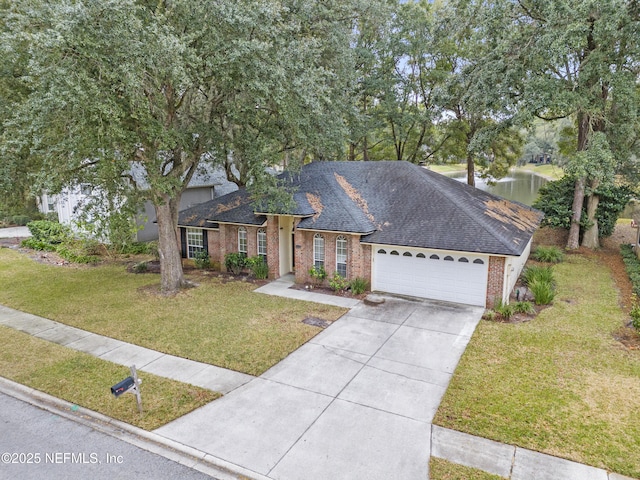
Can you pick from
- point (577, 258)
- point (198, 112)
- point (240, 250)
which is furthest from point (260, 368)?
point (577, 258)

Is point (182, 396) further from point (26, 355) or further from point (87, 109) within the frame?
point (87, 109)

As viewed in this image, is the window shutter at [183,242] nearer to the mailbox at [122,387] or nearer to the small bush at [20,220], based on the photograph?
the mailbox at [122,387]

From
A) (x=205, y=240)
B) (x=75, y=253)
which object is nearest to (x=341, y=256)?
(x=205, y=240)

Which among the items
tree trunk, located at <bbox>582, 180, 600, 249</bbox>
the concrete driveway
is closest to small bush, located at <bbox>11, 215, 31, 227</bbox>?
the concrete driveway

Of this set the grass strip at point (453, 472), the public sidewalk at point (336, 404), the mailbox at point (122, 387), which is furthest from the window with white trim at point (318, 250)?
the grass strip at point (453, 472)

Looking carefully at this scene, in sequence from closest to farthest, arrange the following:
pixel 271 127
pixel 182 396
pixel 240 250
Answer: pixel 182 396 → pixel 271 127 → pixel 240 250

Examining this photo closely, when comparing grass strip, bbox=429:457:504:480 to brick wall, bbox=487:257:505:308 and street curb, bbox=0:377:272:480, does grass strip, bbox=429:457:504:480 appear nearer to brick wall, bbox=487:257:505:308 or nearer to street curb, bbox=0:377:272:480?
street curb, bbox=0:377:272:480
